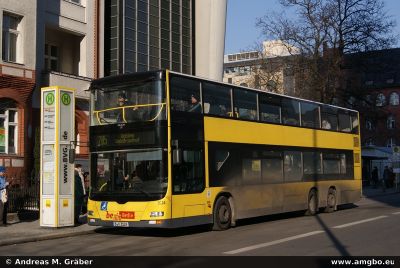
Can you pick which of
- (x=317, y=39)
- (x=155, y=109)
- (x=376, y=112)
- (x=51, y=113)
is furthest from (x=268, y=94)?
(x=376, y=112)

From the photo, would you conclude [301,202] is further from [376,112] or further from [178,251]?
[376,112]

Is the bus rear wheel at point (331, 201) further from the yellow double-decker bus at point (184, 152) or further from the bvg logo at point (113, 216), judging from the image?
the bvg logo at point (113, 216)

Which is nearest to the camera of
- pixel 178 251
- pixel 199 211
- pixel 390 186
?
pixel 178 251

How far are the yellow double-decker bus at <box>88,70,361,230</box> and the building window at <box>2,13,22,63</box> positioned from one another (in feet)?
37.5

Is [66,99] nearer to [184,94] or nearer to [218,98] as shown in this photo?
[184,94]

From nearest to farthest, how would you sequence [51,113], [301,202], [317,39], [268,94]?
[51,113], [268,94], [301,202], [317,39]

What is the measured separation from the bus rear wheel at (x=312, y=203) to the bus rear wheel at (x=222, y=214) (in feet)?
17.3

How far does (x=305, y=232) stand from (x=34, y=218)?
9.18 m

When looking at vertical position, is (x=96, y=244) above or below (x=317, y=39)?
below

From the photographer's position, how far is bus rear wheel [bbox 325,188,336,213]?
2205cm

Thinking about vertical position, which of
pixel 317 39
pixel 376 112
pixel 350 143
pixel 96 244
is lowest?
pixel 96 244

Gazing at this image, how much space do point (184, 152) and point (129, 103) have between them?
1844mm

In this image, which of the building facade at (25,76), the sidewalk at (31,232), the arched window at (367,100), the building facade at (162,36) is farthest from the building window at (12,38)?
the arched window at (367,100)

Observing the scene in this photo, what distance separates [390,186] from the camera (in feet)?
156
